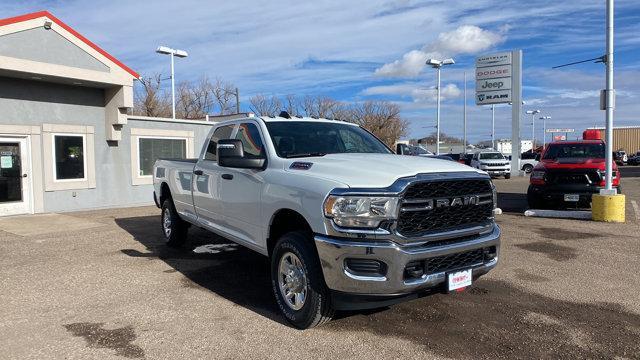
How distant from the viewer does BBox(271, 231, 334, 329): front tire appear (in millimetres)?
4137

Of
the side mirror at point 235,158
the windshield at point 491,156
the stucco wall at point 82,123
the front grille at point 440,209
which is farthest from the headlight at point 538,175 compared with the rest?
the windshield at point 491,156

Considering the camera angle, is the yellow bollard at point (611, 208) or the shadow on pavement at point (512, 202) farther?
the shadow on pavement at point (512, 202)

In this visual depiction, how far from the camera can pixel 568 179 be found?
11.3 meters

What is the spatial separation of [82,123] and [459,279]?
1235cm

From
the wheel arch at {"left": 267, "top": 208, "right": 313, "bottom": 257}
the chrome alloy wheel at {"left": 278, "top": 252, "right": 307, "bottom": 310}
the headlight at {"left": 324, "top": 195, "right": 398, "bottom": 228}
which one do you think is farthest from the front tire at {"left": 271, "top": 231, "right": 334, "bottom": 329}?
the headlight at {"left": 324, "top": 195, "right": 398, "bottom": 228}

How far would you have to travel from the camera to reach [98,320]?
15.6ft

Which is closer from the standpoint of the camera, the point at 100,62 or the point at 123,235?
the point at 123,235

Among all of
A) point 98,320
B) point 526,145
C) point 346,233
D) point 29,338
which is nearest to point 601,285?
point 346,233

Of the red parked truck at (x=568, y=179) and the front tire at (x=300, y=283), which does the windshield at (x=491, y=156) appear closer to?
the red parked truck at (x=568, y=179)

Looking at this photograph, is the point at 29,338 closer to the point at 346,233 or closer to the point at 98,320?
the point at 98,320

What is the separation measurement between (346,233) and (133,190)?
1247cm

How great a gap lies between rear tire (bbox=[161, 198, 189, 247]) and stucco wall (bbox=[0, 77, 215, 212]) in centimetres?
632

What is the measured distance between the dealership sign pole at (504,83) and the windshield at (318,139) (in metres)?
26.2

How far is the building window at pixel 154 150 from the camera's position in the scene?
15133 mm
